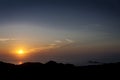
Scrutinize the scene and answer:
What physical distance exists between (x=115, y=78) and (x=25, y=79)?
66.2 ft

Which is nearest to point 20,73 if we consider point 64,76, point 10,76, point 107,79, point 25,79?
point 10,76

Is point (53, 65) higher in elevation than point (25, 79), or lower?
higher

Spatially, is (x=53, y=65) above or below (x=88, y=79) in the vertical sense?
above

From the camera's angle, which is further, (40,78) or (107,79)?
(40,78)

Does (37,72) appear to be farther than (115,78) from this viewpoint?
Yes

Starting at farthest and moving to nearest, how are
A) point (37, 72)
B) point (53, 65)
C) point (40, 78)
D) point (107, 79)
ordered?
1. point (53, 65)
2. point (37, 72)
3. point (40, 78)
4. point (107, 79)

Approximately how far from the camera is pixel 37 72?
5275 centimetres

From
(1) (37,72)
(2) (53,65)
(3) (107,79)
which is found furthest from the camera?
(2) (53,65)

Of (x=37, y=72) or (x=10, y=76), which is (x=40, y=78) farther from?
(x=10, y=76)

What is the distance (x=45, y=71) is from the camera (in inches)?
2084

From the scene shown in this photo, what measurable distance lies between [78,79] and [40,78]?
8.69m

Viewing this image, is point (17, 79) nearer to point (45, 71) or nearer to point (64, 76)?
point (45, 71)

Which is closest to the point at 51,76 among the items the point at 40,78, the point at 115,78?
the point at 40,78

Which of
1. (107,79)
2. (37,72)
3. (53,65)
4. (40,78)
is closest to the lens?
(107,79)
